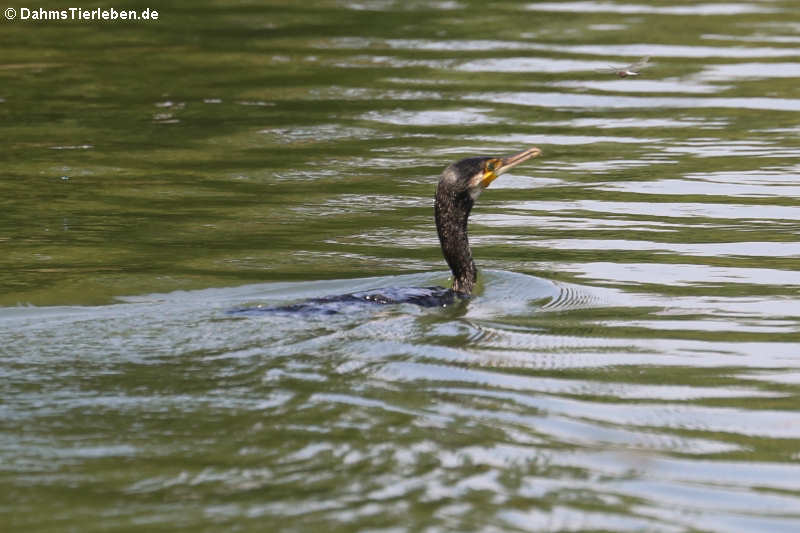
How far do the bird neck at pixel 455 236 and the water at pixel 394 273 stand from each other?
0.90 ft

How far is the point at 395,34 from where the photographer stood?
18.8m

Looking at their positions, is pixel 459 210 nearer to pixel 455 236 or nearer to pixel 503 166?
pixel 455 236

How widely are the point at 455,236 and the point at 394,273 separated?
0.64 meters

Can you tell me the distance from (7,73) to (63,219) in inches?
227

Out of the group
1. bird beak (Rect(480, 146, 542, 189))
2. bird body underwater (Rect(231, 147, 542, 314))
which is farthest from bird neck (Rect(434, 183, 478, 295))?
bird beak (Rect(480, 146, 542, 189))

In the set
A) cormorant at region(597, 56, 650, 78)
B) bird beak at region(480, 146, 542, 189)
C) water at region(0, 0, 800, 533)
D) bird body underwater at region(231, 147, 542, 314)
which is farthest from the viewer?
cormorant at region(597, 56, 650, 78)

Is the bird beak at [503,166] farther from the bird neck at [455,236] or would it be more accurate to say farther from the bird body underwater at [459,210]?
the bird neck at [455,236]

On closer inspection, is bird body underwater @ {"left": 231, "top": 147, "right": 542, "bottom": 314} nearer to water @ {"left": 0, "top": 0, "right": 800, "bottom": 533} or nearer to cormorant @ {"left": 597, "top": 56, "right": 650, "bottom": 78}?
water @ {"left": 0, "top": 0, "right": 800, "bottom": 533}

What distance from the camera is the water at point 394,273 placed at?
5.91 meters

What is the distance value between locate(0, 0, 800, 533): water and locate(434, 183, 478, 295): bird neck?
10.8 inches

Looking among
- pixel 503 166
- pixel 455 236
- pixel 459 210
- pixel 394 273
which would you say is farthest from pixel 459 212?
pixel 394 273

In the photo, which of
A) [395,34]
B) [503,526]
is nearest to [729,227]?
[503,526]

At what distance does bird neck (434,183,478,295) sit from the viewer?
955cm

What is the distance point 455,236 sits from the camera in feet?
31.3
